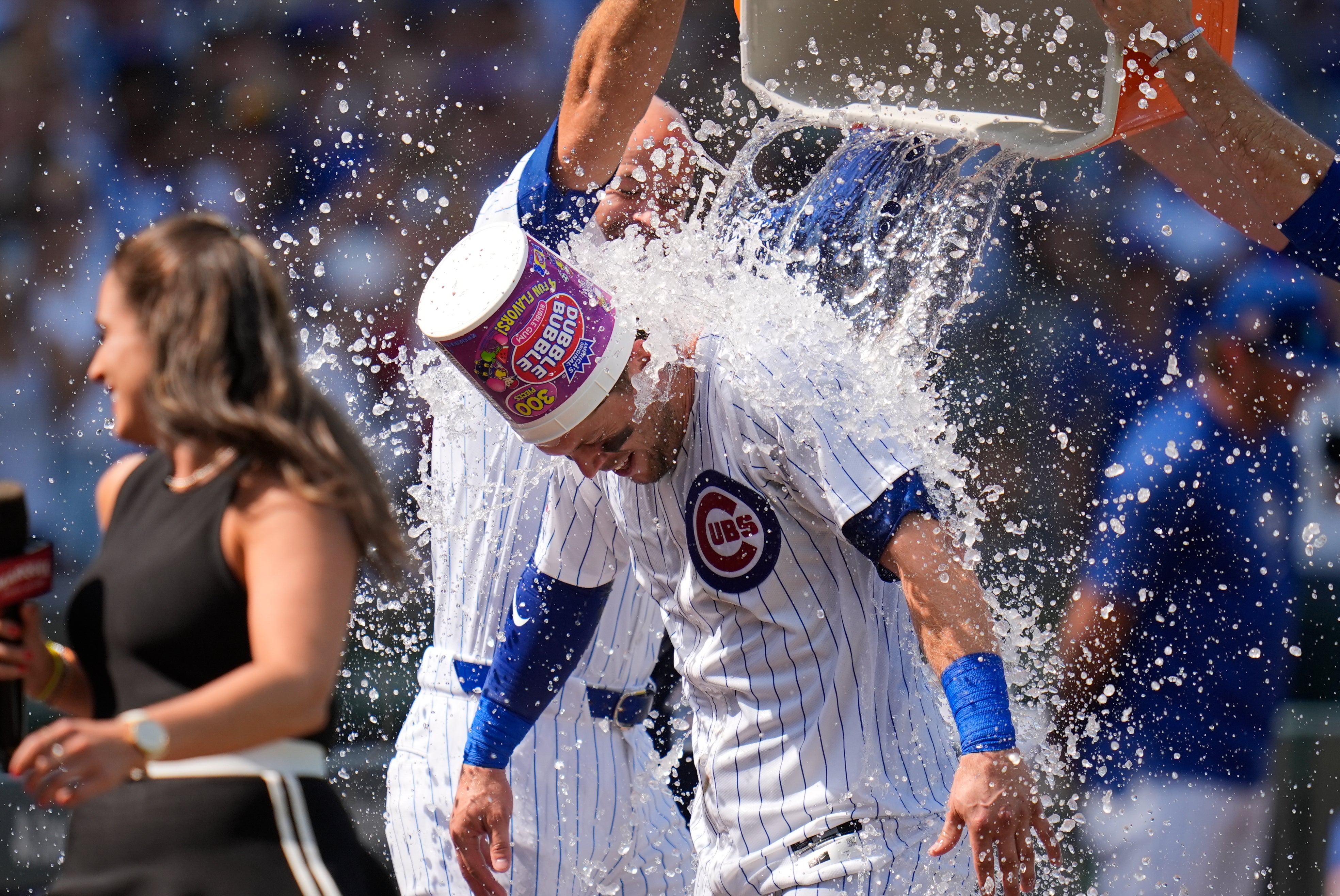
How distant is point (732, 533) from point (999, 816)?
2.27ft

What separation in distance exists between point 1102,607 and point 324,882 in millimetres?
2792

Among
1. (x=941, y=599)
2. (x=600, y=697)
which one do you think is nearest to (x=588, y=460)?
(x=941, y=599)

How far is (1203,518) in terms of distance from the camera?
3.94 m

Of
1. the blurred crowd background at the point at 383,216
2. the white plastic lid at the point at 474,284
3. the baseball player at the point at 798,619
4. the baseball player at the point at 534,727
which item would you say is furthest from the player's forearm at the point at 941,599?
the blurred crowd background at the point at 383,216

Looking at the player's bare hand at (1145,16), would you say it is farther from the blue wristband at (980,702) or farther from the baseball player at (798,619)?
the blue wristband at (980,702)

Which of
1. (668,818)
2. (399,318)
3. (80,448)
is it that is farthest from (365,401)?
(668,818)

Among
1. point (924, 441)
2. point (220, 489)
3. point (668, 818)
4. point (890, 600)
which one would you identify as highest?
point (924, 441)

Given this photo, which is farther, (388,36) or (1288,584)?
(388,36)

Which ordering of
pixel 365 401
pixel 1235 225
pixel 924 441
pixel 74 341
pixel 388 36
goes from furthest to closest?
pixel 388 36 → pixel 74 341 → pixel 365 401 → pixel 1235 225 → pixel 924 441

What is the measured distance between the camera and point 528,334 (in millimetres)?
2648

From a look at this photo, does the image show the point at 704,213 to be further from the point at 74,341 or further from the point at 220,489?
the point at 74,341

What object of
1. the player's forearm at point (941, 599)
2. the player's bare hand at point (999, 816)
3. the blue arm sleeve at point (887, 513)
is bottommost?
the player's bare hand at point (999, 816)

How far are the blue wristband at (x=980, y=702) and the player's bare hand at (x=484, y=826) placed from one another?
1.21 meters

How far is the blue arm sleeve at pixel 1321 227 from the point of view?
9.54 feet
